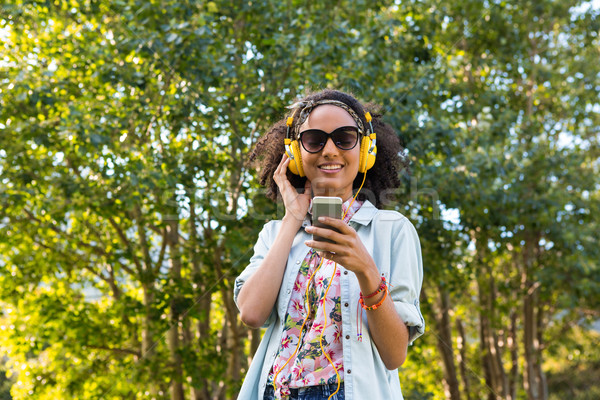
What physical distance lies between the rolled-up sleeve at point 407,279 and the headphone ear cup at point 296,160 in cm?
38

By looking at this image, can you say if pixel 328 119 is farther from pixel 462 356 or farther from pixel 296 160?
pixel 462 356

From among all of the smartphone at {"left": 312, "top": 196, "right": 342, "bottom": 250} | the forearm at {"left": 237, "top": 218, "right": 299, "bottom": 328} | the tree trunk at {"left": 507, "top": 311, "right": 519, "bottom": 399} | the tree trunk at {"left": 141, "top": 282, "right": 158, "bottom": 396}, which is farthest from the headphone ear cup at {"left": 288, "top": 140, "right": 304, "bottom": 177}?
the tree trunk at {"left": 507, "top": 311, "right": 519, "bottom": 399}

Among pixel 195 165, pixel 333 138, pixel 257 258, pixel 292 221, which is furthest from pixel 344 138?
pixel 195 165

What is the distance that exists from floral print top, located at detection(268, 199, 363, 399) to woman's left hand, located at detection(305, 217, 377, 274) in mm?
184

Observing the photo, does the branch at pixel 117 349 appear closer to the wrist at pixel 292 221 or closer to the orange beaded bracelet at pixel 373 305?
the wrist at pixel 292 221

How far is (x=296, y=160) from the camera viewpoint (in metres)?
1.82

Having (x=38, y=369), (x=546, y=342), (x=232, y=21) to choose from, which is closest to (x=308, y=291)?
(x=232, y=21)

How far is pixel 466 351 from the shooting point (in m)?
11.1

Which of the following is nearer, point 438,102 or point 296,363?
point 296,363

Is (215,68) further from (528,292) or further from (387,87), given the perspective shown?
(528,292)

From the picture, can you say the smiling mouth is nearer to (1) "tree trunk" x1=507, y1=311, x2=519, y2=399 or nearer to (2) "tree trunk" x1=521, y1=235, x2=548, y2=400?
(2) "tree trunk" x1=521, y1=235, x2=548, y2=400

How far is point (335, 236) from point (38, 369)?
6.39 m

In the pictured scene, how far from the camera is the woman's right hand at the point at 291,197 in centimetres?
175

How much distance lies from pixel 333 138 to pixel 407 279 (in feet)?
1.56
